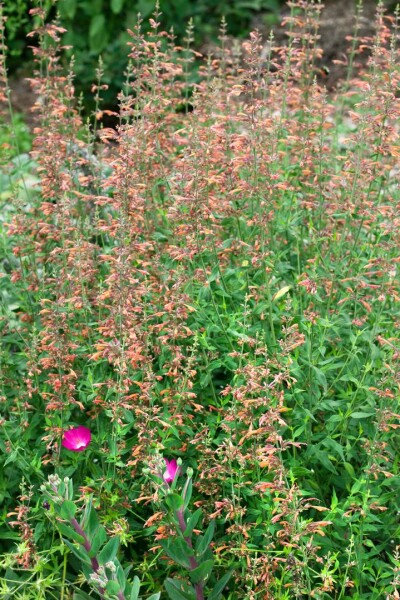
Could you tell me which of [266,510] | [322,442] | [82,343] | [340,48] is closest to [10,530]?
[82,343]

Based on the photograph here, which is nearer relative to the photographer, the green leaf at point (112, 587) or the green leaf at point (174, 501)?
the green leaf at point (112, 587)

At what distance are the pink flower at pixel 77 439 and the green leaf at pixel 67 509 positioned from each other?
24.6 inches

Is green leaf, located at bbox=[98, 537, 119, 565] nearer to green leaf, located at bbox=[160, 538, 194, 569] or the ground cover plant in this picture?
the ground cover plant

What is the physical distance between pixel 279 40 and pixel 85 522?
7.32m

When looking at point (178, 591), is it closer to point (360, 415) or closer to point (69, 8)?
point (360, 415)

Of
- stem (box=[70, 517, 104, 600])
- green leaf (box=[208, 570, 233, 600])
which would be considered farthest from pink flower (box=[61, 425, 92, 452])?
green leaf (box=[208, 570, 233, 600])

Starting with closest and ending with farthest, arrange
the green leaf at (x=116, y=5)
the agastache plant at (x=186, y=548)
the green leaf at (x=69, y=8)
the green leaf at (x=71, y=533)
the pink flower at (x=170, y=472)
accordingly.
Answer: the green leaf at (x=71, y=533) → the agastache plant at (x=186, y=548) → the pink flower at (x=170, y=472) → the green leaf at (x=69, y=8) → the green leaf at (x=116, y=5)

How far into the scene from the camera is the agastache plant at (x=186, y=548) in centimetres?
297

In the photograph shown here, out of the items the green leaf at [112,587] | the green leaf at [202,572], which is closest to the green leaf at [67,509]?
the green leaf at [112,587]

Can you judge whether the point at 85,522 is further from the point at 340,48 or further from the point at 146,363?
the point at 340,48

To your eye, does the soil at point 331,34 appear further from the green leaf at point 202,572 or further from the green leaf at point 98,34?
the green leaf at point 202,572

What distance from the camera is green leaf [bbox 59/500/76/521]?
109 inches

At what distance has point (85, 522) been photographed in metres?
2.92

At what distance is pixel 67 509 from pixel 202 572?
0.54 m
